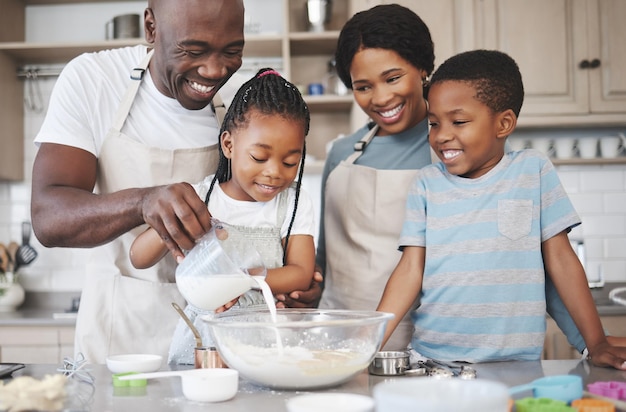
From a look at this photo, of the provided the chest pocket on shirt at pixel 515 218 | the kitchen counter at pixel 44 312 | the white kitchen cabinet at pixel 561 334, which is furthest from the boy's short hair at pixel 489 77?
the kitchen counter at pixel 44 312

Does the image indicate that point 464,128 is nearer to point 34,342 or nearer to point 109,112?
point 109,112

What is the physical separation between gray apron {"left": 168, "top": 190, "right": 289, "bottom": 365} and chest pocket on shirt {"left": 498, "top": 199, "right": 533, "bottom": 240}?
1.65ft

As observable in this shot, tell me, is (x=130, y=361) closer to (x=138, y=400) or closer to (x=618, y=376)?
(x=138, y=400)

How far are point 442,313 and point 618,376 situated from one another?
0.46 meters

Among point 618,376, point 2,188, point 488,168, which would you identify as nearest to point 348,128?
point 2,188

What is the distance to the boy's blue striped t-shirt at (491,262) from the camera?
1.53 m

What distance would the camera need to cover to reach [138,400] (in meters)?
1.01

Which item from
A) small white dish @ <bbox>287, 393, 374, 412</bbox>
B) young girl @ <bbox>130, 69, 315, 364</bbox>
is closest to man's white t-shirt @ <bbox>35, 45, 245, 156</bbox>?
young girl @ <bbox>130, 69, 315, 364</bbox>

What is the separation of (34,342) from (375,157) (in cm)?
210

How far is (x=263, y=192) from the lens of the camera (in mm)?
1512

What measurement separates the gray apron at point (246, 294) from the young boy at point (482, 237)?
0.93 ft

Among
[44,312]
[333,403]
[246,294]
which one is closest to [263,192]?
[246,294]

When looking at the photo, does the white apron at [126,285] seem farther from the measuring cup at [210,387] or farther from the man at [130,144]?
the measuring cup at [210,387]

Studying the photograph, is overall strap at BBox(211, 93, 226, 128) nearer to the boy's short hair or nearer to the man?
the man
